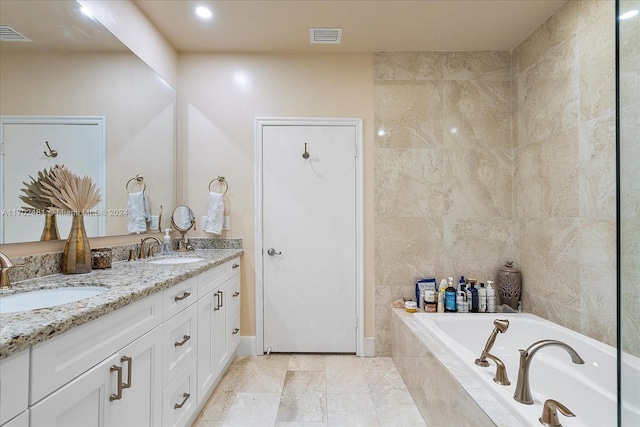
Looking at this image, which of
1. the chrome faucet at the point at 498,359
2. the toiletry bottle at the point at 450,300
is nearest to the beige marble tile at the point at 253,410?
the chrome faucet at the point at 498,359

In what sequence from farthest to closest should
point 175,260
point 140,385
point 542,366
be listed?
1. point 175,260
2. point 542,366
3. point 140,385

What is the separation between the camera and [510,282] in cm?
247

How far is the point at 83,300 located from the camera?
0.97 meters

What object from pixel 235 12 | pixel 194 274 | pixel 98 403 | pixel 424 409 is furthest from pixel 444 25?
pixel 98 403

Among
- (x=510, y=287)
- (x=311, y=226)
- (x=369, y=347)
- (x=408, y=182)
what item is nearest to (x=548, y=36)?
(x=408, y=182)

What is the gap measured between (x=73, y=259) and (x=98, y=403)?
78 centimetres

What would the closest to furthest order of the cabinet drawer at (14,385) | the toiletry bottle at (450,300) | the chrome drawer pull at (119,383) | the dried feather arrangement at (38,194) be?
the cabinet drawer at (14,385) → the chrome drawer pull at (119,383) → the dried feather arrangement at (38,194) → the toiletry bottle at (450,300)

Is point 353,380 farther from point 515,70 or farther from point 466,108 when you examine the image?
point 515,70

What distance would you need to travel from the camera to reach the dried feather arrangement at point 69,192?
1.44 meters

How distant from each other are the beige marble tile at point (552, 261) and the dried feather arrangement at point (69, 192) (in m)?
2.77

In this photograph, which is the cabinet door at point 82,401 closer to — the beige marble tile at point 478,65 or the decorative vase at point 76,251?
the decorative vase at point 76,251

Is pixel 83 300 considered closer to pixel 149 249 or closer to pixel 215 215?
pixel 149 249

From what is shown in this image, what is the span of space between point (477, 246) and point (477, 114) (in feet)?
3.60

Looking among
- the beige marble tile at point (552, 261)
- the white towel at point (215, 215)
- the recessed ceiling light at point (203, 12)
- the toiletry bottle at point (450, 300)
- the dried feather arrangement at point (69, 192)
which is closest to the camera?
the dried feather arrangement at point (69, 192)
